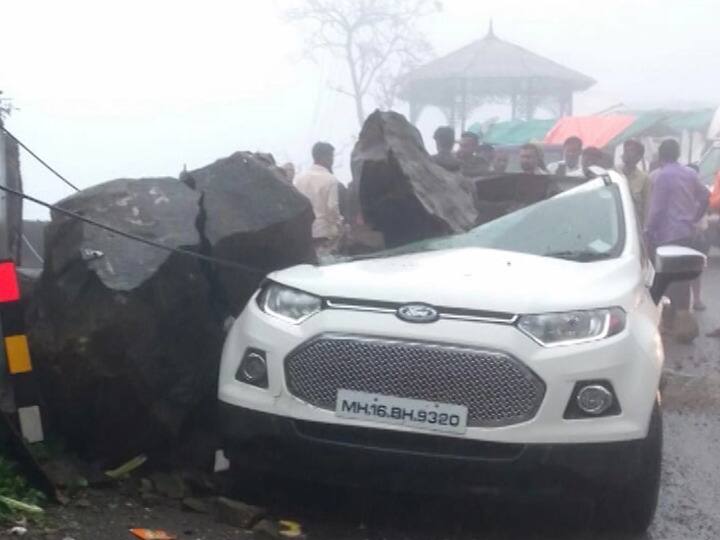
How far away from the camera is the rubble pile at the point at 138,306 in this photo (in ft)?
19.2

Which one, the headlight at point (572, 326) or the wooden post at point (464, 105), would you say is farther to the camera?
the wooden post at point (464, 105)

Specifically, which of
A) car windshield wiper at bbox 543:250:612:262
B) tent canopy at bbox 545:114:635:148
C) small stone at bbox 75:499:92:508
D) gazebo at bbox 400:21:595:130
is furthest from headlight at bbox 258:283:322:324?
gazebo at bbox 400:21:595:130

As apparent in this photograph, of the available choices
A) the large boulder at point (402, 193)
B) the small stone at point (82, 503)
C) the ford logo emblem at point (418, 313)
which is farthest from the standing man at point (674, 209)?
the small stone at point (82, 503)

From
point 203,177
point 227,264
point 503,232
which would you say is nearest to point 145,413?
point 227,264

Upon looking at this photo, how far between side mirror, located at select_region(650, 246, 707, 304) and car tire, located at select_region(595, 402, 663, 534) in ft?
3.52

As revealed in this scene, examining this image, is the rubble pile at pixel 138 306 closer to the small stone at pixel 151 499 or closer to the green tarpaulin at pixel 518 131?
the small stone at pixel 151 499

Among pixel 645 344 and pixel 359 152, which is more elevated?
pixel 359 152

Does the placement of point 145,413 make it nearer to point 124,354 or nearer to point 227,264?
point 124,354

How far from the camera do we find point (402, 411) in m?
5.31

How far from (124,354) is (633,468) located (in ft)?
7.19

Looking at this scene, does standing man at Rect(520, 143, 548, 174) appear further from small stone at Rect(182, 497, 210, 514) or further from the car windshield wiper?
small stone at Rect(182, 497, 210, 514)

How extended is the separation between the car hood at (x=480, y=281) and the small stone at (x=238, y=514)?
0.94 metres

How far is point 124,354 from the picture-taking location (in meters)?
5.86

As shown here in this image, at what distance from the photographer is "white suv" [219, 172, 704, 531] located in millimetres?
5258
